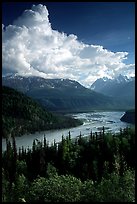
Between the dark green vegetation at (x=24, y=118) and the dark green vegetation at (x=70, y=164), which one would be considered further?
the dark green vegetation at (x=24, y=118)

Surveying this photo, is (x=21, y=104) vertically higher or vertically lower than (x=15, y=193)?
higher

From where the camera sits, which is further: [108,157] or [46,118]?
[46,118]

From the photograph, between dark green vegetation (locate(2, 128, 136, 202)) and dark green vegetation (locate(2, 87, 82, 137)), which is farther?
dark green vegetation (locate(2, 87, 82, 137))

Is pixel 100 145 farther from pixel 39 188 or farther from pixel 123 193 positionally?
pixel 123 193

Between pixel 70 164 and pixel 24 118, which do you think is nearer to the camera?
pixel 70 164

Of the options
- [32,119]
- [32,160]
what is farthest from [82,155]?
[32,119]

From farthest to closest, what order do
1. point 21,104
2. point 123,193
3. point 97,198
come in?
1. point 21,104
2. point 97,198
3. point 123,193

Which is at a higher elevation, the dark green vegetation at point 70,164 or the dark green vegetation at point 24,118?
the dark green vegetation at point 24,118

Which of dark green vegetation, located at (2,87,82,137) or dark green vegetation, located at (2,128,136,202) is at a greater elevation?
dark green vegetation, located at (2,87,82,137)
